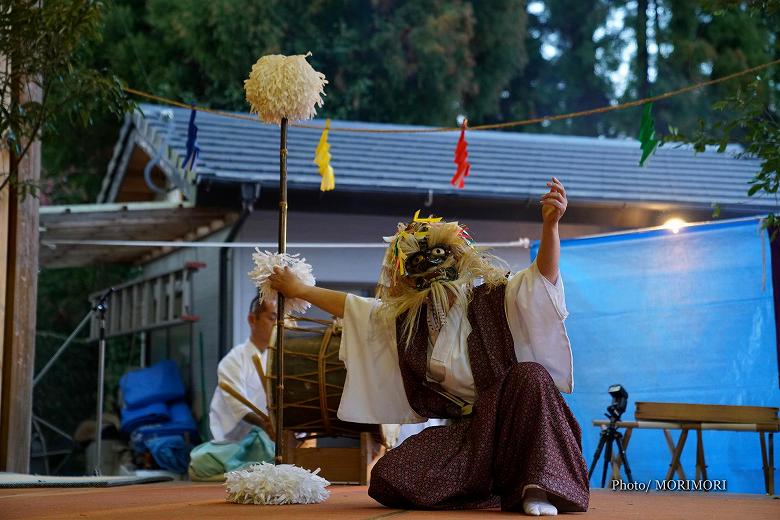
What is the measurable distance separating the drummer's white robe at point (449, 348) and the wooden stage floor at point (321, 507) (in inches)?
18.2

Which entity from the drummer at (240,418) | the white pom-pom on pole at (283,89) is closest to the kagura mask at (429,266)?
the white pom-pom on pole at (283,89)

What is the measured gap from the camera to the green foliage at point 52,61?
5.21m

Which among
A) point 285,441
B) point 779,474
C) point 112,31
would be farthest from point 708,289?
point 112,31

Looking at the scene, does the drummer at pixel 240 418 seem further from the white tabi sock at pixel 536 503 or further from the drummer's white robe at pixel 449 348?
the white tabi sock at pixel 536 503

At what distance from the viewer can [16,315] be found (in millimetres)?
7055

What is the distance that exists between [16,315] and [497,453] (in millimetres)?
4210

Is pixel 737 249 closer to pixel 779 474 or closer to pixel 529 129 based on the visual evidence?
pixel 779 474

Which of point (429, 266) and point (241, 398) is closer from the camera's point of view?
point (429, 266)

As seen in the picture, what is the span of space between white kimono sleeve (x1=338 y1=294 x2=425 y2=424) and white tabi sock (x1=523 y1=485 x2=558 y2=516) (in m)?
0.77

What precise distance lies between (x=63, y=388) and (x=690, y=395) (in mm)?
9814

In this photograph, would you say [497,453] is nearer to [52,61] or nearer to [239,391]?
[52,61]

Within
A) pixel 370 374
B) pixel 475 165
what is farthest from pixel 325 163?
pixel 370 374

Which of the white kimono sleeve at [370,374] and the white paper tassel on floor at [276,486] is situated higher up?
the white kimono sleeve at [370,374]

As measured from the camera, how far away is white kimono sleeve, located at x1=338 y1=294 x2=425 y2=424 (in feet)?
14.9
